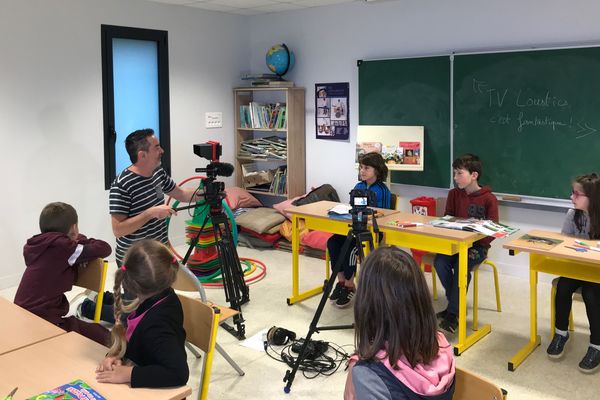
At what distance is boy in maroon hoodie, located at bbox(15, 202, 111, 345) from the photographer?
9.04 feet

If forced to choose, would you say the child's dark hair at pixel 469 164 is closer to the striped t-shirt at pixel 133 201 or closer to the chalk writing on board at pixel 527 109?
the chalk writing on board at pixel 527 109

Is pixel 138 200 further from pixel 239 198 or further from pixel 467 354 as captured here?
pixel 239 198

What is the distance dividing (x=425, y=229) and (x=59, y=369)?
237 centimetres

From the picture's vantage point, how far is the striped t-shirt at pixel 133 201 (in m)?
3.39

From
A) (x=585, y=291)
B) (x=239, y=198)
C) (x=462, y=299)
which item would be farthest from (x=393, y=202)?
(x=239, y=198)

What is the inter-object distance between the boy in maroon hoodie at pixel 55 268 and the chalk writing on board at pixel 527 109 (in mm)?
3373

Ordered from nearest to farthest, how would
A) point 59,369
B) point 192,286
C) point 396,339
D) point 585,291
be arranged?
1. point 396,339
2. point 59,369
3. point 192,286
4. point 585,291

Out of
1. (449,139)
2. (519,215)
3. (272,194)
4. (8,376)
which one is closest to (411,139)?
(449,139)

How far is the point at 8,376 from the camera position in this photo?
1818 millimetres

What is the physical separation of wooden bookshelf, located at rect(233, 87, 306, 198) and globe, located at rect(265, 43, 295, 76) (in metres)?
0.22

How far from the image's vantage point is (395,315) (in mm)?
1617

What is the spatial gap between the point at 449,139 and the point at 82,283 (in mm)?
3403

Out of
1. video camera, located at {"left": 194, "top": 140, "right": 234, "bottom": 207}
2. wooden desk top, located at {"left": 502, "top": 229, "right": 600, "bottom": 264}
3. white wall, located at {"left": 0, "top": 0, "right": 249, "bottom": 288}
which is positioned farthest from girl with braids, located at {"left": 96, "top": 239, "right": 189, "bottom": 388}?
white wall, located at {"left": 0, "top": 0, "right": 249, "bottom": 288}

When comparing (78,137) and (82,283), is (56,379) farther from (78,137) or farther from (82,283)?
(78,137)
